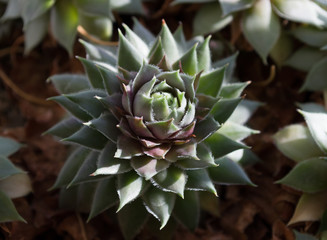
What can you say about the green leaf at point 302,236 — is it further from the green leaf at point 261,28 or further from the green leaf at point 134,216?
the green leaf at point 261,28

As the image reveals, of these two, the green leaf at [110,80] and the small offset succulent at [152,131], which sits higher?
the green leaf at [110,80]

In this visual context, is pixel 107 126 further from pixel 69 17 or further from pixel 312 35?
pixel 312 35

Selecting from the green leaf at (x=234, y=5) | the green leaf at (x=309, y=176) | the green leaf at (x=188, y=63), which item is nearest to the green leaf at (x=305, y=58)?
the green leaf at (x=234, y=5)

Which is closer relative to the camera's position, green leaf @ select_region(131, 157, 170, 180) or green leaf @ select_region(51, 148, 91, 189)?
green leaf @ select_region(131, 157, 170, 180)

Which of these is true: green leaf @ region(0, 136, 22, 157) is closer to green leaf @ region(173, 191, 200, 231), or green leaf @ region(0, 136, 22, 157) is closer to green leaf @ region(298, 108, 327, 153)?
green leaf @ region(173, 191, 200, 231)

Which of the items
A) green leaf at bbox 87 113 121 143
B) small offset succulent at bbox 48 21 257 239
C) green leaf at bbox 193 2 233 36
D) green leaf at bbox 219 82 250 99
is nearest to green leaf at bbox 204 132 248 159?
small offset succulent at bbox 48 21 257 239
